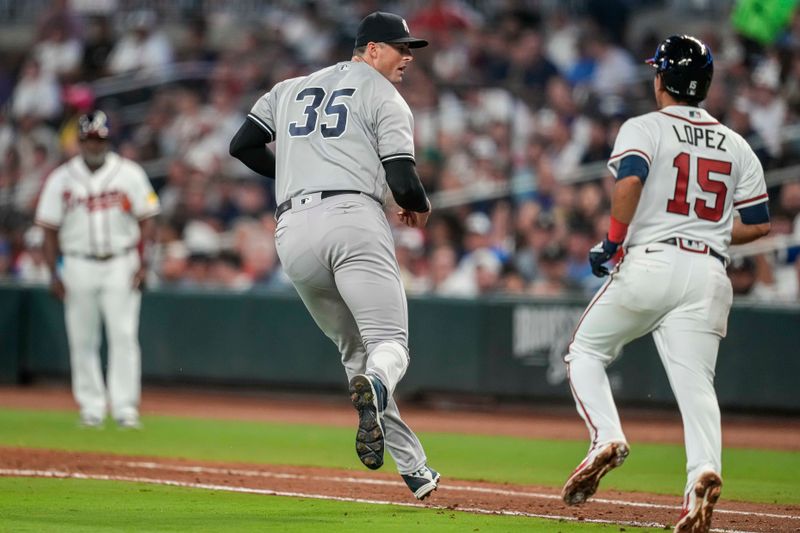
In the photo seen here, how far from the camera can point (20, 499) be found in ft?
23.4

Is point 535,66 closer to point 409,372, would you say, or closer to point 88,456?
point 409,372

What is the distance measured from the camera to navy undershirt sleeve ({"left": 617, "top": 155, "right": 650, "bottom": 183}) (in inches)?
247

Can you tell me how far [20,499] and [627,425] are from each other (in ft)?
23.7

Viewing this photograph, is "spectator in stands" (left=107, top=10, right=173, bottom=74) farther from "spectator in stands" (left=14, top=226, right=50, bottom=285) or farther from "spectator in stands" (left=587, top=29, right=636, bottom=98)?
"spectator in stands" (left=587, top=29, right=636, bottom=98)

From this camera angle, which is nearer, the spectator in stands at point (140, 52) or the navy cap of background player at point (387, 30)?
the navy cap of background player at point (387, 30)

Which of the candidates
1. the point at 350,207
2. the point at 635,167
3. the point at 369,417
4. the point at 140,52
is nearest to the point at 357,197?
the point at 350,207

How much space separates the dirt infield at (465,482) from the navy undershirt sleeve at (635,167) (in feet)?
5.60

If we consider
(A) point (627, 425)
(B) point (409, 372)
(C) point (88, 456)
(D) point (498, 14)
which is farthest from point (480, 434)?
(D) point (498, 14)

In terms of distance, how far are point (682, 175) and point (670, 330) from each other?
739mm

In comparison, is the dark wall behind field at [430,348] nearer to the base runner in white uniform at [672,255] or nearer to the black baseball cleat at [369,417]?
the base runner in white uniform at [672,255]

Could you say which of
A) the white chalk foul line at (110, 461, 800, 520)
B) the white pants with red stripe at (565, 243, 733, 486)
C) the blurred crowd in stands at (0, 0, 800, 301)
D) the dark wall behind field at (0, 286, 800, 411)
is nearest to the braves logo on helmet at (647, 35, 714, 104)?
the white pants with red stripe at (565, 243, 733, 486)

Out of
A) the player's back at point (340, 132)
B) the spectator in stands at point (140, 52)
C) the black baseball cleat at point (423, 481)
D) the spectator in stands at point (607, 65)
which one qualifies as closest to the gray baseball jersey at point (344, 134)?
the player's back at point (340, 132)

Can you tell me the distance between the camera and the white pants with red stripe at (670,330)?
6137 millimetres

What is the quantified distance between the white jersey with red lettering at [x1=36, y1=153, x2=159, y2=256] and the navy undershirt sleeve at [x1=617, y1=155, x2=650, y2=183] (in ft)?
21.3
